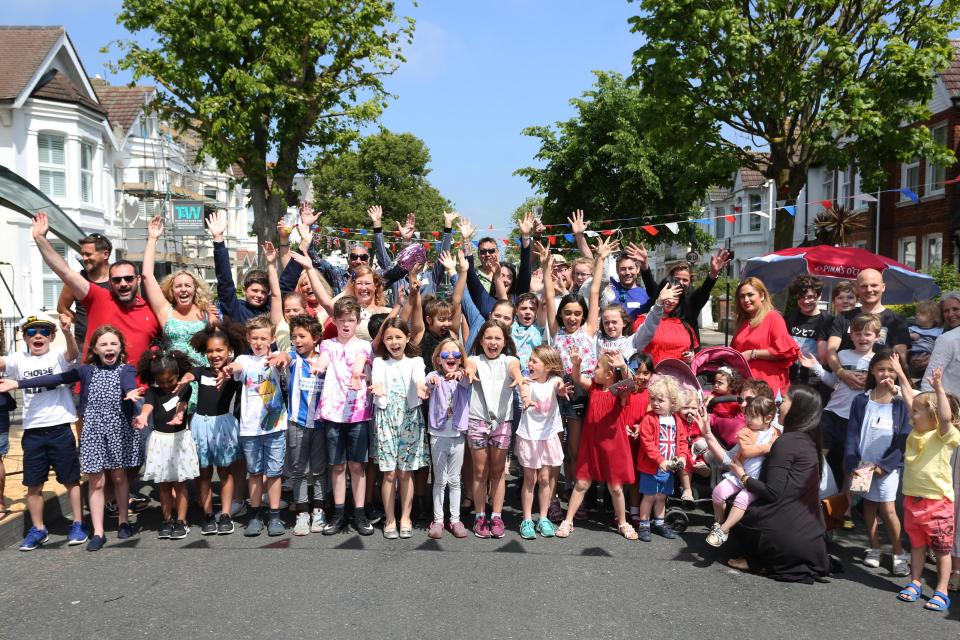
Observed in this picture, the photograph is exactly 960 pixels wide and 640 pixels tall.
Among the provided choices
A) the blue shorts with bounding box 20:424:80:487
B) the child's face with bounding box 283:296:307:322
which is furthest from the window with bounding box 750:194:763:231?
the blue shorts with bounding box 20:424:80:487

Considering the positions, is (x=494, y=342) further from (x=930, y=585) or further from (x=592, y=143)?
(x=592, y=143)

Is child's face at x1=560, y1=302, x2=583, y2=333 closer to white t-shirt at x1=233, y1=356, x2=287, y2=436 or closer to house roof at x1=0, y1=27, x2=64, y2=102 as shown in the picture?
white t-shirt at x1=233, y1=356, x2=287, y2=436

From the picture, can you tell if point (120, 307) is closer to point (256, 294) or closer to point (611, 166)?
point (256, 294)

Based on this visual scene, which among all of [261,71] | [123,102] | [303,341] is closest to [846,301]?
[303,341]

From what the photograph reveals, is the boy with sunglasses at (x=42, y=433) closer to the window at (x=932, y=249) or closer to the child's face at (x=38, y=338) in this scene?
the child's face at (x=38, y=338)

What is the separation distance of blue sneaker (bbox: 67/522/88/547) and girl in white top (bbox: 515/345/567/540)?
3305mm

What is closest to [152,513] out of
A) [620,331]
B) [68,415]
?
[68,415]

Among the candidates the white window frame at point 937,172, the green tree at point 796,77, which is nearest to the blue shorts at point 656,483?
the green tree at point 796,77

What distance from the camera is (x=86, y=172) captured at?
2455 cm

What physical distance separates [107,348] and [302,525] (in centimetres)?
199

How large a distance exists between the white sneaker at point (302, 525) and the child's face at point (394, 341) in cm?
145

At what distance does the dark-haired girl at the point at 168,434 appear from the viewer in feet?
17.5

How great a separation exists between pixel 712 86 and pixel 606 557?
11.4 meters

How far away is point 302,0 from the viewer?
58.2 feet
